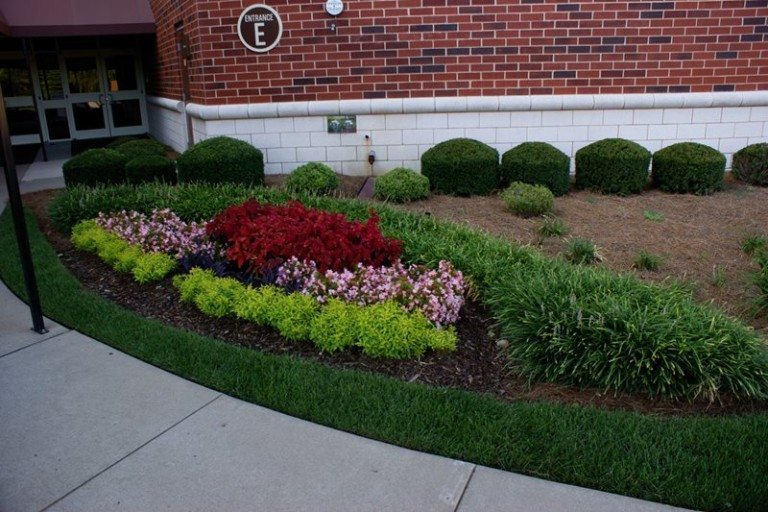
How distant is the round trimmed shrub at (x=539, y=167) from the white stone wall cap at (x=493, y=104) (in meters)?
1.22

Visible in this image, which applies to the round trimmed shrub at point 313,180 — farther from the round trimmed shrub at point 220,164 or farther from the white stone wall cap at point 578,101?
the white stone wall cap at point 578,101

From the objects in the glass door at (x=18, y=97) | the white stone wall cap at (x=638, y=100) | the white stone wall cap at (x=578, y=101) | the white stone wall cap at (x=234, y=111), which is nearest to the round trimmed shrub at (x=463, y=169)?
the white stone wall cap at (x=578, y=101)

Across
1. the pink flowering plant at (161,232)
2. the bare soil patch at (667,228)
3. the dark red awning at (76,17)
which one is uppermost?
the dark red awning at (76,17)

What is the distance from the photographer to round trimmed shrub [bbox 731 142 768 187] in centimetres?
912

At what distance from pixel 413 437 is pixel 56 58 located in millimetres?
17187

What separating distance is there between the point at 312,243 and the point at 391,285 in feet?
2.87

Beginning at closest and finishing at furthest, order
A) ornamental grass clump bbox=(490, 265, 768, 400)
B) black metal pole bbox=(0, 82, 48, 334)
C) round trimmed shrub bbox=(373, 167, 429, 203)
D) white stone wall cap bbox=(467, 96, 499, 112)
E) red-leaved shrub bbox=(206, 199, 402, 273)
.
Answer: ornamental grass clump bbox=(490, 265, 768, 400), black metal pole bbox=(0, 82, 48, 334), red-leaved shrub bbox=(206, 199, 402, 273), round trimmed shrub bbox=(373, 167, 429, 203), white stone wall cap bbox=(467, 96, 499, 112)

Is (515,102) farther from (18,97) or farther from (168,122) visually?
(18,97)

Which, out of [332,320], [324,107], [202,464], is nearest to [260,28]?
[324,107]

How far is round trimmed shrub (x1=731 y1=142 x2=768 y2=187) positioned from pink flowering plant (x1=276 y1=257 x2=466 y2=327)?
6134mm

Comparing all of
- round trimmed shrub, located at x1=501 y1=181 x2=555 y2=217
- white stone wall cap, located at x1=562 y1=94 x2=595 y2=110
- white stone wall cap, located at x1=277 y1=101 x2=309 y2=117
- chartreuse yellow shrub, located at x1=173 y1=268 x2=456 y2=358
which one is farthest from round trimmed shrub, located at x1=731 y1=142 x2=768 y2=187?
chartreuse yellow shrub, located at x1=173 y1=268 x2=456 y2=358

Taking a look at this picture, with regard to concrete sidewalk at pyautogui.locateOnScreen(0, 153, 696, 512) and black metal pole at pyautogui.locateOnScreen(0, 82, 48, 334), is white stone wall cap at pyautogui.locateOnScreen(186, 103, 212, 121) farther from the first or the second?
concrete sidewalk at pyautogui.locateOnScreen(0, 153, 696, 512)

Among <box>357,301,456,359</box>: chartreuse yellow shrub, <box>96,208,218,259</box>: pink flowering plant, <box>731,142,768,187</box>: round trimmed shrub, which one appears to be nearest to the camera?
<box>357,301,456,359</box>: chartreuse yellow shrub

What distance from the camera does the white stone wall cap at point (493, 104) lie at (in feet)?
32.2
